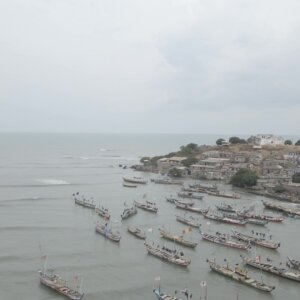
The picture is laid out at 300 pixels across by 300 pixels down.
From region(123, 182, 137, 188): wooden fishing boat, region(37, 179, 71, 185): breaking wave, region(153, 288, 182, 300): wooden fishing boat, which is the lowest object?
region(153, 288, 182, 300): wooden fishing boat

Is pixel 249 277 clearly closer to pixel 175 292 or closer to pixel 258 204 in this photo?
pixel 175 292

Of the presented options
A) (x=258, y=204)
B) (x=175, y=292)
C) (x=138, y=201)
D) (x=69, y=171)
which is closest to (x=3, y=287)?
(x=175, y=292)

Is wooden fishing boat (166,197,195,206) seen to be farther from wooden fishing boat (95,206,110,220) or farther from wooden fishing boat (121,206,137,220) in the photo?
wooden fishing boat (95,206,110,220)

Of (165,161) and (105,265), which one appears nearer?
(105,265)

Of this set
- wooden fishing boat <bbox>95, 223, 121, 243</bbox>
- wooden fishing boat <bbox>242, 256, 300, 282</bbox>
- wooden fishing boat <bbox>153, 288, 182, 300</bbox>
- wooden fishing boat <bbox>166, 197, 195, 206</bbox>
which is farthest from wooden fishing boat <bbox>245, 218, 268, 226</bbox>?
wooden fishing boat <bbox>153, 288, 182, 300</bbox>

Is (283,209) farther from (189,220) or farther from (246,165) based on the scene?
(246,165)

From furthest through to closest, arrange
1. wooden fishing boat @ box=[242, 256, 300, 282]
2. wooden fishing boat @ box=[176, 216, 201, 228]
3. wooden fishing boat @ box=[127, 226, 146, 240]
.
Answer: wooden fishing boat @ box=[176, 216, 201, 228] → wooden fishing boat @ box=[127, 226, 146, 240] → wooden fishing boat @ box=[242, 256, 300, 282]

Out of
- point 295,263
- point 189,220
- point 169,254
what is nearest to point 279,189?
point 189,220
